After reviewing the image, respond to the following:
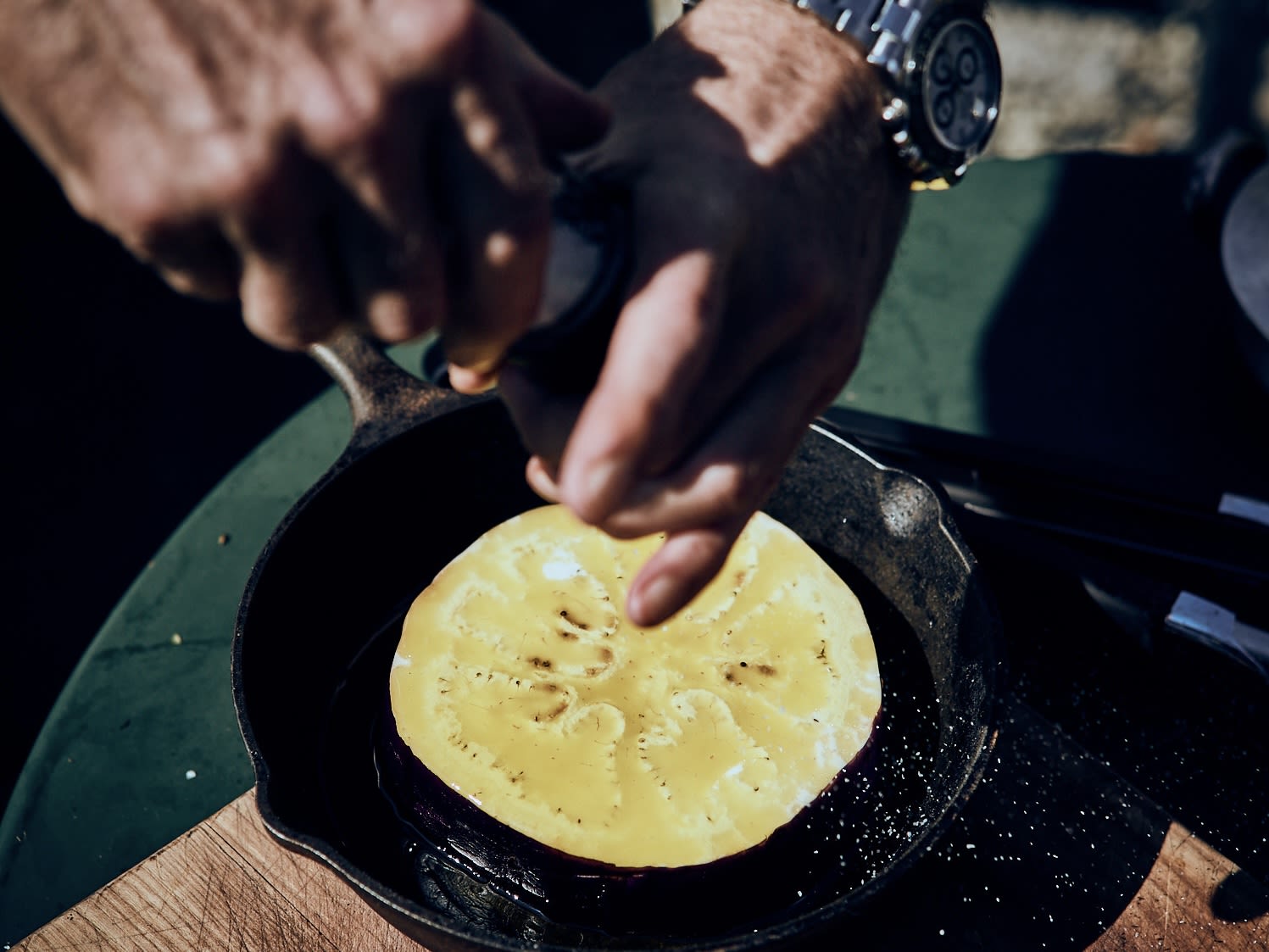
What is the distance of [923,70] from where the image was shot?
37.9 inches

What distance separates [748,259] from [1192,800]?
2.69ft

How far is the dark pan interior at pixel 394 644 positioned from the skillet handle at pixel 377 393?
0.09 feet

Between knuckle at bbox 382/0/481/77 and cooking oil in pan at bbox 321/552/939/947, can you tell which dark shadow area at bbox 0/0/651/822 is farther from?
knuckle at bbox 382/0/481/77

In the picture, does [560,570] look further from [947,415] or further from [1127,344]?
[1127,344]

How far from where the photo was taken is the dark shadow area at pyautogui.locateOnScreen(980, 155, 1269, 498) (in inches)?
59.0

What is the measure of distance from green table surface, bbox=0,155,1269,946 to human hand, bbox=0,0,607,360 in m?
0.84

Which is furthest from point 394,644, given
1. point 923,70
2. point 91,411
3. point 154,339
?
point 154,339

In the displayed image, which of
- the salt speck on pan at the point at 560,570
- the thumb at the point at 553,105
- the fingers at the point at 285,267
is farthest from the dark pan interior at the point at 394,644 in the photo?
the thumb at the point at 553,105

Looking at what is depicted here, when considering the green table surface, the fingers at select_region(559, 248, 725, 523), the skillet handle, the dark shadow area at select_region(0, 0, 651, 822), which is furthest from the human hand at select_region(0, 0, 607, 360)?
the dark shadow area at select_region(0, 0, 651, 822)

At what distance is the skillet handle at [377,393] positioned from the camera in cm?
114

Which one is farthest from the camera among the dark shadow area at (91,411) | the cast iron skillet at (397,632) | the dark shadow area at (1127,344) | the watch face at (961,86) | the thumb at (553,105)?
the dark shadow area at (91,411)

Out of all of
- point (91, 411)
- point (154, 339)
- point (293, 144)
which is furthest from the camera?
point (154, 339)

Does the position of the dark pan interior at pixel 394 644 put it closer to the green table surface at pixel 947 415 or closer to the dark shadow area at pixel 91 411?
the green table surface at pixel 947 415

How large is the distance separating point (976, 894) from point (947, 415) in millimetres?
829
